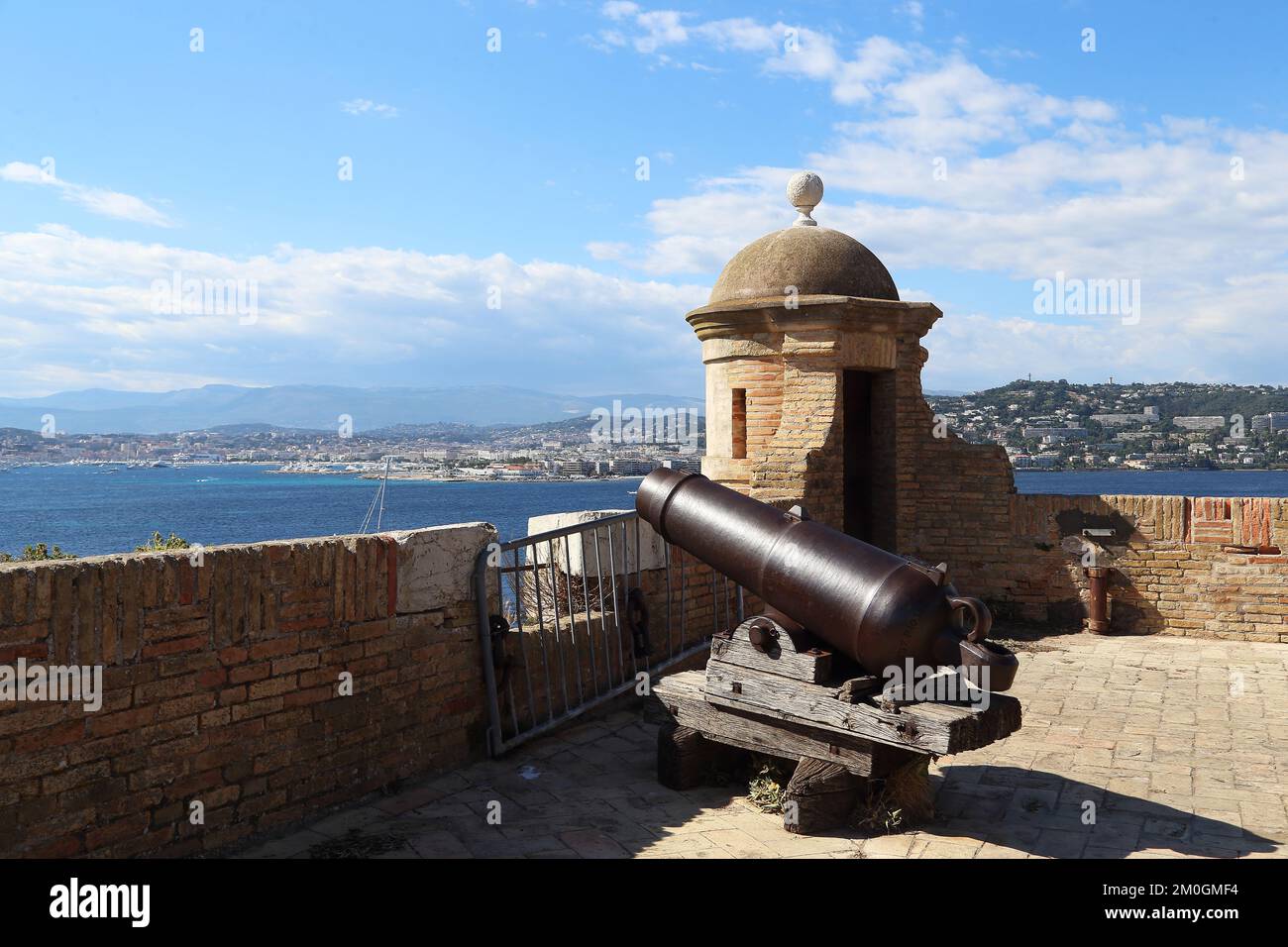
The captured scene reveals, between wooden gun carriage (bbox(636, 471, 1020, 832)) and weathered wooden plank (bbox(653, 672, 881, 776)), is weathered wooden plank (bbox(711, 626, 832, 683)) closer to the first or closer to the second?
wooden gun carriage (bbox(636, 471, 1020, 832))

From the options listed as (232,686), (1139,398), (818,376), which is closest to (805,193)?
(818,376)

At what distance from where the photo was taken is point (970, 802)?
4.97 meters

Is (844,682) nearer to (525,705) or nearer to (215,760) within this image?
(525,705)

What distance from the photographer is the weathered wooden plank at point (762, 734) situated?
14.5 ft

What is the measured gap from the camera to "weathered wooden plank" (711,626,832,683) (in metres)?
4.56

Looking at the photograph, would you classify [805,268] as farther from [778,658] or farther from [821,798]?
[821,798]

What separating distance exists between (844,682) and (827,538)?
68 cm

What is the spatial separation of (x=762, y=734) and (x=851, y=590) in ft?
3.29

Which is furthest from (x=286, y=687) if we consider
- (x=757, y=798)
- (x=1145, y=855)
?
(x=1145, y=855)

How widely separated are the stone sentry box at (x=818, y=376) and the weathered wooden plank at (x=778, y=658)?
165 inches

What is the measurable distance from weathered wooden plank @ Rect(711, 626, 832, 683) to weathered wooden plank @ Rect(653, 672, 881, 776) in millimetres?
258

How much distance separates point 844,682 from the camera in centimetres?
449

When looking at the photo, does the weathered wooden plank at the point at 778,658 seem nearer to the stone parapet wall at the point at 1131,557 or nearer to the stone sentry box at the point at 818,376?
the stone sentry box at the point at 818,376

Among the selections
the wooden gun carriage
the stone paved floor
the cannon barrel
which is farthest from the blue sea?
the cannon barrel
